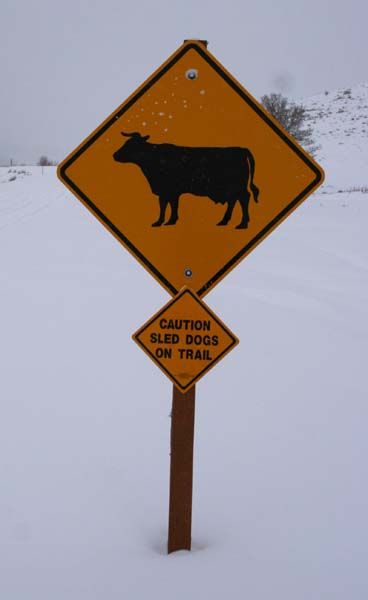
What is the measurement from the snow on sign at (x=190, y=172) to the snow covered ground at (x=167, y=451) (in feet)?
3.94

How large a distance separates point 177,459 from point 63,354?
99.3 inches

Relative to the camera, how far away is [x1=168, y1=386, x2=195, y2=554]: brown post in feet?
6.52

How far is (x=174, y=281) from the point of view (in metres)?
1.89

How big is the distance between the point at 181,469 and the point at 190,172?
3.76 ft

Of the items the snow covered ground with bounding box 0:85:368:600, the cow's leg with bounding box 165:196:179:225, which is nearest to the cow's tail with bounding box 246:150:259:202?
the cow's leg with bounding box 165:196:179:225

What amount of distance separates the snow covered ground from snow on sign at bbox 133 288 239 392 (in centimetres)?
84

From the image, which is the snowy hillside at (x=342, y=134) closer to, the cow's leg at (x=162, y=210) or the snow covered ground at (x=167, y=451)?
the snow covered ground at (x=167, y=451)

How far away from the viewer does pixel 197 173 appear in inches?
73.6

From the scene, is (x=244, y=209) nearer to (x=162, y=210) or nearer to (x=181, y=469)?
(x=162, y=210)

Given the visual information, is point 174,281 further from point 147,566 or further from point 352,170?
point 352,170

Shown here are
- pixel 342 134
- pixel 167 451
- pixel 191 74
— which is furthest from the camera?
pixel 342 134

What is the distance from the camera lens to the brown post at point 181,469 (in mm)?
1986

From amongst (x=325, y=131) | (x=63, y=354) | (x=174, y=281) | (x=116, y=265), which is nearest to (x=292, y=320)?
(x=63, y=354)

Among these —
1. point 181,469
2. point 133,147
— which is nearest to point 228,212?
point 133,147
